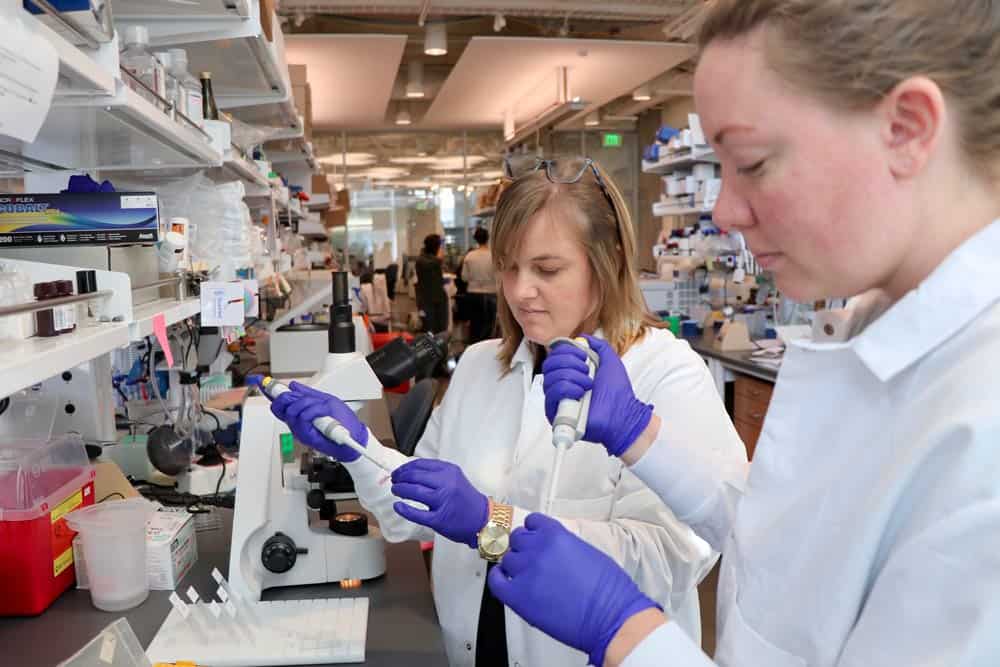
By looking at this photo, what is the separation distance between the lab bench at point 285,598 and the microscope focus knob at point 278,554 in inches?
2.7

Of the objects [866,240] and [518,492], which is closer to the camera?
[866,240]

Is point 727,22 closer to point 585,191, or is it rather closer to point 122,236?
point 585,191

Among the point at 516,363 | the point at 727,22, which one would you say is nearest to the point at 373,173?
the point at 516,363

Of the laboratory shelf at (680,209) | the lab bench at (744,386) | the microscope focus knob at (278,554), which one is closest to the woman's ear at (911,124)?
the microscope focus knob at (278,554)

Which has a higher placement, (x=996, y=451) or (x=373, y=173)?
(x=373, y=173)

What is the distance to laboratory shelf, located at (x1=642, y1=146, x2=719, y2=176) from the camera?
4590mm

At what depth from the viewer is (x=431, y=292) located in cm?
852

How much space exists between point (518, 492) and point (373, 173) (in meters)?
10.9

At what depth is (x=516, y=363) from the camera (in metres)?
1.72

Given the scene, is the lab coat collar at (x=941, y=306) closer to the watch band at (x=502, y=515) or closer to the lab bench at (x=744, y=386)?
the watch band at (x=502, y=515)

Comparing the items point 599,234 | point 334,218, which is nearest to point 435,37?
point 334,218

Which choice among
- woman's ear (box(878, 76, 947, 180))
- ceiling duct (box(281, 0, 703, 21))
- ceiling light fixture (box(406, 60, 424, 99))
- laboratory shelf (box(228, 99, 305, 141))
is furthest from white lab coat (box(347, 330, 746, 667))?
ceiling light fixture (box(406, 60, 424, 99))

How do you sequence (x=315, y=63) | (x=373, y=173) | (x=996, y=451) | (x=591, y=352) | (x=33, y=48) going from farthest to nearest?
1. (x=373, y=173)
2. (x=315, y=63)
3. (x=591, y=352)
4. (x=33, y=48)
5. (x=996, y=451)

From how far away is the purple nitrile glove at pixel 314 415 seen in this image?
1.35m
